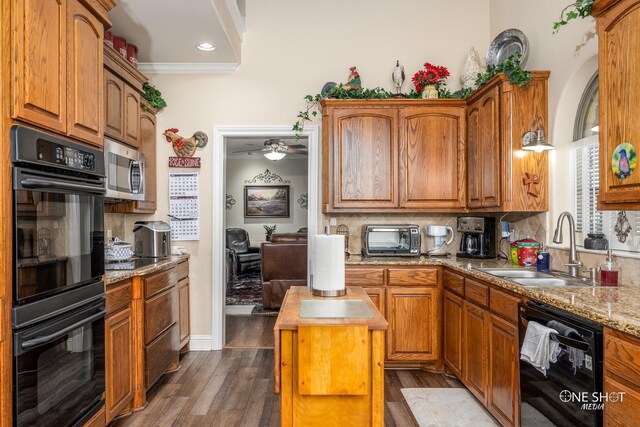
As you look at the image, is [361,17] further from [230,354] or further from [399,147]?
[230,354]

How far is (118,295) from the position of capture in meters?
2.45

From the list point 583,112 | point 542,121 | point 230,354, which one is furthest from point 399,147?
point 230,354

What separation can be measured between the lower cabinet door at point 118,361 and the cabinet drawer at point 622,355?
235 cm

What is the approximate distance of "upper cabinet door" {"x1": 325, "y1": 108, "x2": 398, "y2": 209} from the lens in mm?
3693

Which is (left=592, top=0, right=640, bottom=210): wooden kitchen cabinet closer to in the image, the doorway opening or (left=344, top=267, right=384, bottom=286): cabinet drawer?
(left=344, top=267, right=384, bottom=286): cabinet drawer

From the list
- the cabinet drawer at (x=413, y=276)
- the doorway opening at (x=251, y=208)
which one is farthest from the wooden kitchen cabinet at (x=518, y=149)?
the doorway opening at (x=251, y=208)

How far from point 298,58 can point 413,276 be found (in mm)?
2333

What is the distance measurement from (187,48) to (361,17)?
169cm

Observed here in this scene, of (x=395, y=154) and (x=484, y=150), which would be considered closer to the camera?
(x=484, y=150)

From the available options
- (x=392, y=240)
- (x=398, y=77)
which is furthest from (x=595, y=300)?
(x=398, y=77)

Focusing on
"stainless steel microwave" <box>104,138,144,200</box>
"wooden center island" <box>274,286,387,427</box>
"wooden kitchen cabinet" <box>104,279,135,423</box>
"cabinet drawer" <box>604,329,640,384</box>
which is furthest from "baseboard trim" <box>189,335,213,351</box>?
"cabinet drawer" <box>604,329,640,384</box>

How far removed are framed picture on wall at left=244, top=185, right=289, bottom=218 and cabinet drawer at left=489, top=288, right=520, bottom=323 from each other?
24.0 feet

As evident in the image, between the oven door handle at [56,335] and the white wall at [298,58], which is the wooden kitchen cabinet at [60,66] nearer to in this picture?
the oven door handle at [56,335]

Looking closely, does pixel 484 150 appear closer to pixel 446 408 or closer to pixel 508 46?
A: pixel 508 46
